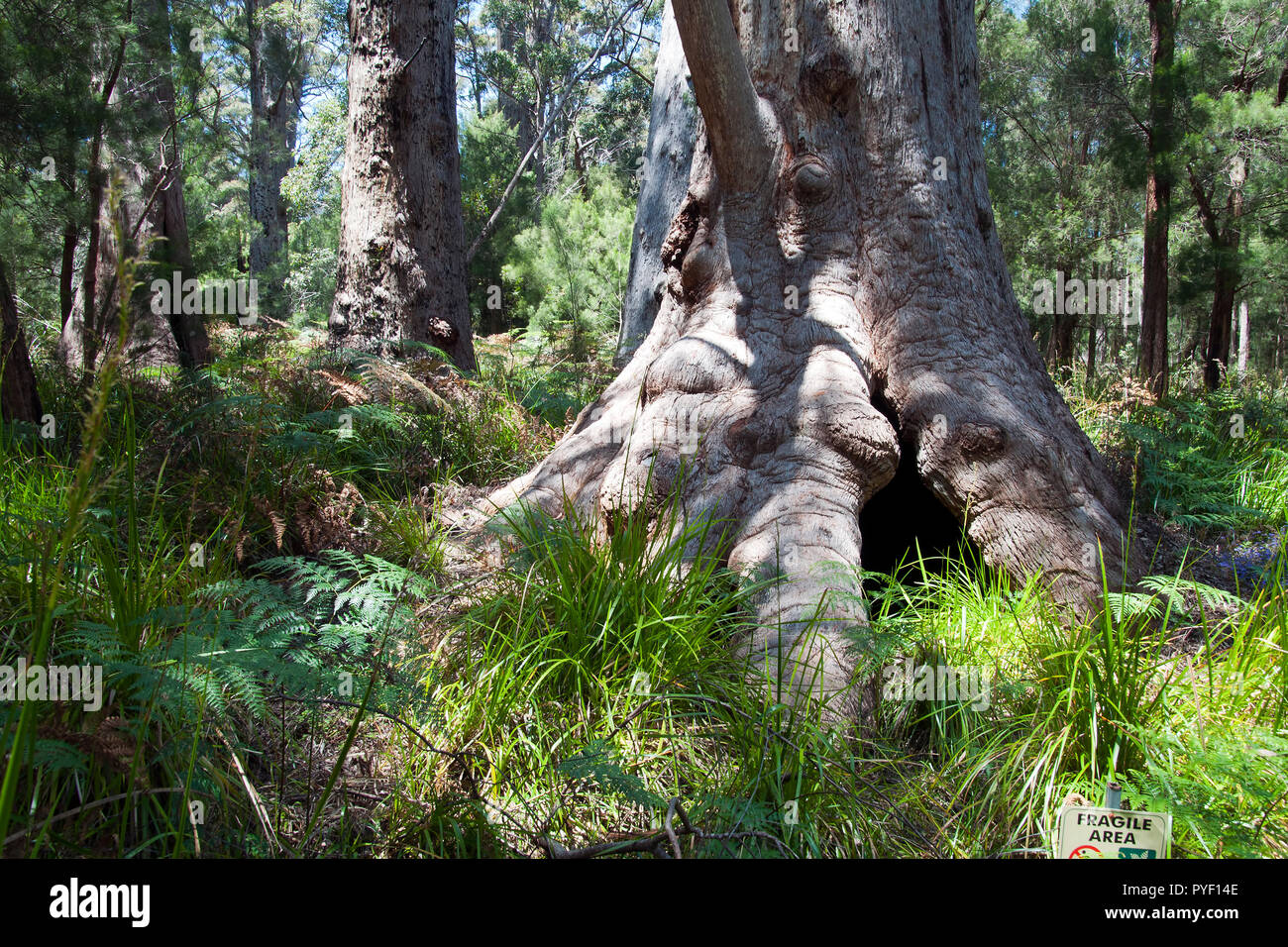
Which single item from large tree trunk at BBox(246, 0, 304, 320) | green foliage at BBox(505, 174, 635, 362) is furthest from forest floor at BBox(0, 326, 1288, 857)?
large tree trunk at BBox(246, 0, 304, 320)

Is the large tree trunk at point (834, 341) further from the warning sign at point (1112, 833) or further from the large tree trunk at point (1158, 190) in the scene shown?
the large tree trunk at point (1158, 190)

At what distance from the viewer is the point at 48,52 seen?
4.01 m

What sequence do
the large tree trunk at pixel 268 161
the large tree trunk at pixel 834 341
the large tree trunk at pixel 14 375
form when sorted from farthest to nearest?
A: the large tree trunk at pixel 268 161
the large tree trunk at pixel 14 375
the large tree trunk at pixel 834 341

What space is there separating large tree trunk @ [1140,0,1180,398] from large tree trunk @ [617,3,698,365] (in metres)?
5.89

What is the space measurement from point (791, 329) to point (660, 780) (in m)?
2.38

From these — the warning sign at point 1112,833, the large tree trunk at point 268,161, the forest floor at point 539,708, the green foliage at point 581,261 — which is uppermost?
the large tree trunk at point 268,161

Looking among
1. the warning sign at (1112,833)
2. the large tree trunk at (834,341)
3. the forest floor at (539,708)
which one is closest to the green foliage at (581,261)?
the large tree trunk at (834,341)

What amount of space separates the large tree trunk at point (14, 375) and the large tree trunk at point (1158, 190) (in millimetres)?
10393

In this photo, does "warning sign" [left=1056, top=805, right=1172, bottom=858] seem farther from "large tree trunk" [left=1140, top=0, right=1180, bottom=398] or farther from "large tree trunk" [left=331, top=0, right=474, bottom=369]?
"large tree trunk" [left=1140, top=0, right=1180, bottom=398]

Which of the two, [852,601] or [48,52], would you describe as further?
[48,52]

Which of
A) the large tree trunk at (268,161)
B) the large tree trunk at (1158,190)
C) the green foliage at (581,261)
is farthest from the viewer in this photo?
the large tree trunk at (268,161)

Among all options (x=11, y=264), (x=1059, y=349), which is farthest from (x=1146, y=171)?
(x=11, y=264)

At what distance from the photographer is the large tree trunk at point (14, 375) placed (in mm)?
3746

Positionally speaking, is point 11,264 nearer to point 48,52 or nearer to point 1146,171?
point 48,52
